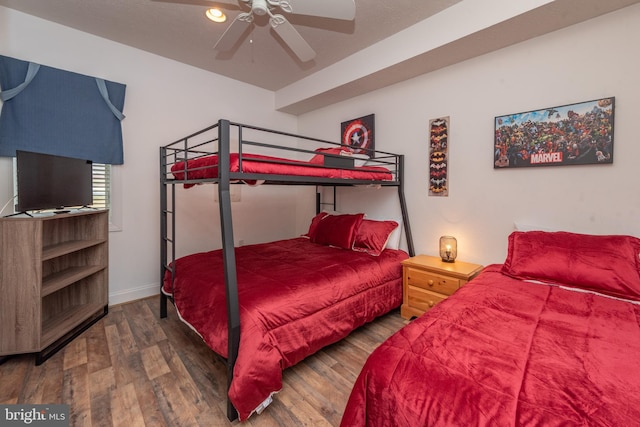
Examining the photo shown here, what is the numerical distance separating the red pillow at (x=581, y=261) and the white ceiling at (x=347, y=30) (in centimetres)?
155

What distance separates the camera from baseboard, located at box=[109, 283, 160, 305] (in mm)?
2939

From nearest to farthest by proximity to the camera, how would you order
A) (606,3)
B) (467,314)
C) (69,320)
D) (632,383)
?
(632,383), (467,314), (606,3), (69,320)

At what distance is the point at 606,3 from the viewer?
6.03 feet

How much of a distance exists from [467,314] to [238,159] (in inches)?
59.3

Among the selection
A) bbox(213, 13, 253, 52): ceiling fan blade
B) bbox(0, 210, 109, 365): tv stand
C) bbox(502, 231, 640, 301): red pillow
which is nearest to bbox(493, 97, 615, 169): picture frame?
bbox(502, 231, 640, 301): red pillow

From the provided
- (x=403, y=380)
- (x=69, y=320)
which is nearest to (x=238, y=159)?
(x=403, y=380)

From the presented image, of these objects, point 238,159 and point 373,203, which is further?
point 373,203

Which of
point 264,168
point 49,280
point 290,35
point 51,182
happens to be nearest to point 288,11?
point 290,35

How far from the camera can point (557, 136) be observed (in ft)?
6.98

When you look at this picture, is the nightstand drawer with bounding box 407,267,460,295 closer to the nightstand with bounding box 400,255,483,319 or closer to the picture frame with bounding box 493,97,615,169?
the nightstand with bounding box 400,255,483,319

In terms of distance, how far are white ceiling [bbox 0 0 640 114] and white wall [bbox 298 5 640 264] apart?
0.17 metres

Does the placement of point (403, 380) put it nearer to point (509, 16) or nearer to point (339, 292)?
point (339, 292)

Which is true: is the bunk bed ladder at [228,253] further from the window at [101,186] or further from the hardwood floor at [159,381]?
the window at [101,186]

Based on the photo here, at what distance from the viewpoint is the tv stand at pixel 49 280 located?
6.25 ft
